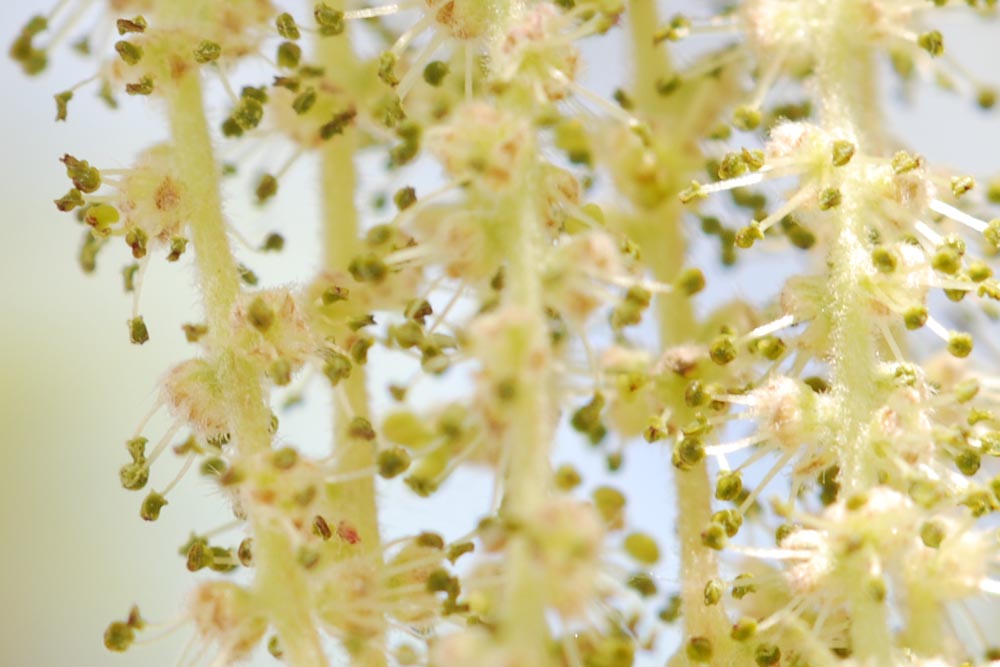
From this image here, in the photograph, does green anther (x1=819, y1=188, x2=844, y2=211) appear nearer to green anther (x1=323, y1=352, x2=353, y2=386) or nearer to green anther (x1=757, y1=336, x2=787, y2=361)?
green anther (x1=757, y1=336, x2=787, y2=361)

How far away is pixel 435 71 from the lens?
1583 millimetres

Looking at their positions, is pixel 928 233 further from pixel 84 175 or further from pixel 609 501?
pixel 84 175

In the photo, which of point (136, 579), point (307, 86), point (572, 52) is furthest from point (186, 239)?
point (136, 579)

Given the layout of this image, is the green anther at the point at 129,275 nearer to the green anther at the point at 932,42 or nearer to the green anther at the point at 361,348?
the green anther at the point at 361,348

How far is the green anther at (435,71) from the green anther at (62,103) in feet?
1.09

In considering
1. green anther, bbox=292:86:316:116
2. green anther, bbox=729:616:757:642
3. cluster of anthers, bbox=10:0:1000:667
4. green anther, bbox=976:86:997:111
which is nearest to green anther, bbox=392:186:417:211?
cluster of anthers, bbox=10:0:1000:667

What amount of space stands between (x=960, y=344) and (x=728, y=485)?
0.23 m

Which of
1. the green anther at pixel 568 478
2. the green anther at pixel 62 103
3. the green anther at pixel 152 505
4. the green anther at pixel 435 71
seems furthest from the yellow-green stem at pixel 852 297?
the green anther at pixel 62 103

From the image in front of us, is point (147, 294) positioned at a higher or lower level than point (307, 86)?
lower

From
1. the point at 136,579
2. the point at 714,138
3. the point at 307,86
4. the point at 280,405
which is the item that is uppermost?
the point at 307,86

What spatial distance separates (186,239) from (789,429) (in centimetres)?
53

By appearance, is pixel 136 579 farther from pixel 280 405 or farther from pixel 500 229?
pixel 500 229

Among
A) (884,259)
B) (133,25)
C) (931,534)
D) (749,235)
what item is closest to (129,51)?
(133,25)

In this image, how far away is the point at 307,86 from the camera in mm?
1698
